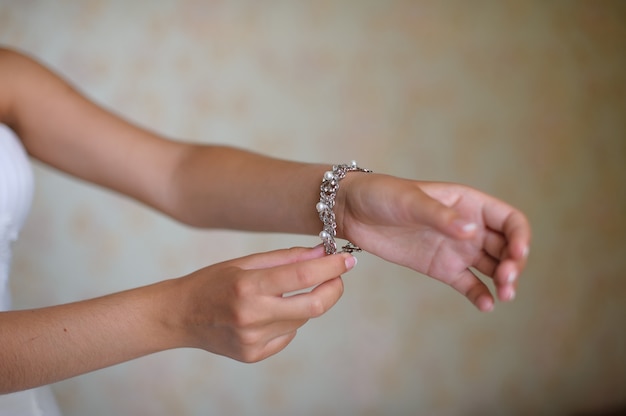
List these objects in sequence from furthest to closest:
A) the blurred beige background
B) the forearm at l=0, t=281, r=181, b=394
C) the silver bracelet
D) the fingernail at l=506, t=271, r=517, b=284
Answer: the blurred beige background, the silver bracelet, the forearm at l=0, t=281, r=181, b=394, the fingernail at l=506, t=271, r=517, b=284

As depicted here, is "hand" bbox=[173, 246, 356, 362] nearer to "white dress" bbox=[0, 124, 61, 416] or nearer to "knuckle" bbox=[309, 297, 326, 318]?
"knuckle" bbox=[309, 297, 326, 318]

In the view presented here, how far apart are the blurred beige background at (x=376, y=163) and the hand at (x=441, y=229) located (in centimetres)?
123

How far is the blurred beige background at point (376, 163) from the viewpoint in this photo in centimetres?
200

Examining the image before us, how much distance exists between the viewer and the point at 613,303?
2.32 m

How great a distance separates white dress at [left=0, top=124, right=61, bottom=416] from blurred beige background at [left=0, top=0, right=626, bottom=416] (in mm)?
925

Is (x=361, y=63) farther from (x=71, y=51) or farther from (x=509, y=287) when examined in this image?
(x=509, y=287)

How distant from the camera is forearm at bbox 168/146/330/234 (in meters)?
0.92

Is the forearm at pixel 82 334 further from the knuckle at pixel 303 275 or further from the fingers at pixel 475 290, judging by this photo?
the fingers at pixel 475 290

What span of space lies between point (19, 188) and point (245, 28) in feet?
3.77

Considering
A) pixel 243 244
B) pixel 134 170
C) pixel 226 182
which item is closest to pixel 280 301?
pixel 226 182

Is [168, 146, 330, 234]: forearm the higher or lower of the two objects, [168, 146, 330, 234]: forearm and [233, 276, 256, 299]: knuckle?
the higher

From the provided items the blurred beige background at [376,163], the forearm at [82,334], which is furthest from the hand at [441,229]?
the blurred beige background at [376,163]

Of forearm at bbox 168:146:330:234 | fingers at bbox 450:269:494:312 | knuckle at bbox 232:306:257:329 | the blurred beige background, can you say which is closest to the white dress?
forearm at bbox 168:146:330:234

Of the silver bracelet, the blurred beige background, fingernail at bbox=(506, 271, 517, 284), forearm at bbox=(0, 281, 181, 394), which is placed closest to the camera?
fingernail at bbox=(506, 271, 517, 284)
